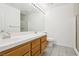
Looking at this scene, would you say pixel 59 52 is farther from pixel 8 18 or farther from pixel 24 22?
pixel 8 18

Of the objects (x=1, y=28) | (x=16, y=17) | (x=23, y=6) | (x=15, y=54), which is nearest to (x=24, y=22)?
(x=16, y=17)

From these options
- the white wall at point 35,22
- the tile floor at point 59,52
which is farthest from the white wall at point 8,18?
the tile floor at point 59,52

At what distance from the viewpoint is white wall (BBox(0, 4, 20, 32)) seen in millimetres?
1885

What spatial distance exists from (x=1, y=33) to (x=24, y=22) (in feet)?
2.81

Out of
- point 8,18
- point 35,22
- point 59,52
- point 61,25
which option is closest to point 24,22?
point 35,22

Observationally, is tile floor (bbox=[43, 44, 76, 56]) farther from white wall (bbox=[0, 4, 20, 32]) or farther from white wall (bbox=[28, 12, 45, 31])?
white wall (bbox=[0, 4, 20, 32])

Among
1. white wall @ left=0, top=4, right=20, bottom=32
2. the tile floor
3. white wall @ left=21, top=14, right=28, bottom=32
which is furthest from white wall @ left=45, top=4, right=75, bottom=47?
white wall @ left=0, top=4, right=20, bottom=32

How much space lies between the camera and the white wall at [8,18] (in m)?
1.88

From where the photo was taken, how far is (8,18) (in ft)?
6.52

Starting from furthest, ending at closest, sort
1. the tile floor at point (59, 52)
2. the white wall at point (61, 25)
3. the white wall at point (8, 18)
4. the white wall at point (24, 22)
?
the white wall at point (61, 25) < the tile floor at point (59, 52) < the white wall at point (24, 22) < the white wall at point (8, 18)

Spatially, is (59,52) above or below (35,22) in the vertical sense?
below

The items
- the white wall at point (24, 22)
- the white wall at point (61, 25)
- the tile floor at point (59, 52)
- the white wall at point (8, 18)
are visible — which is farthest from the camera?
the white wall at point (61, 25)

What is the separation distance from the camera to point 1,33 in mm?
1810

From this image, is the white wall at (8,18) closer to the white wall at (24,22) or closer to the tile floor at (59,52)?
the white wall at (24,22)
